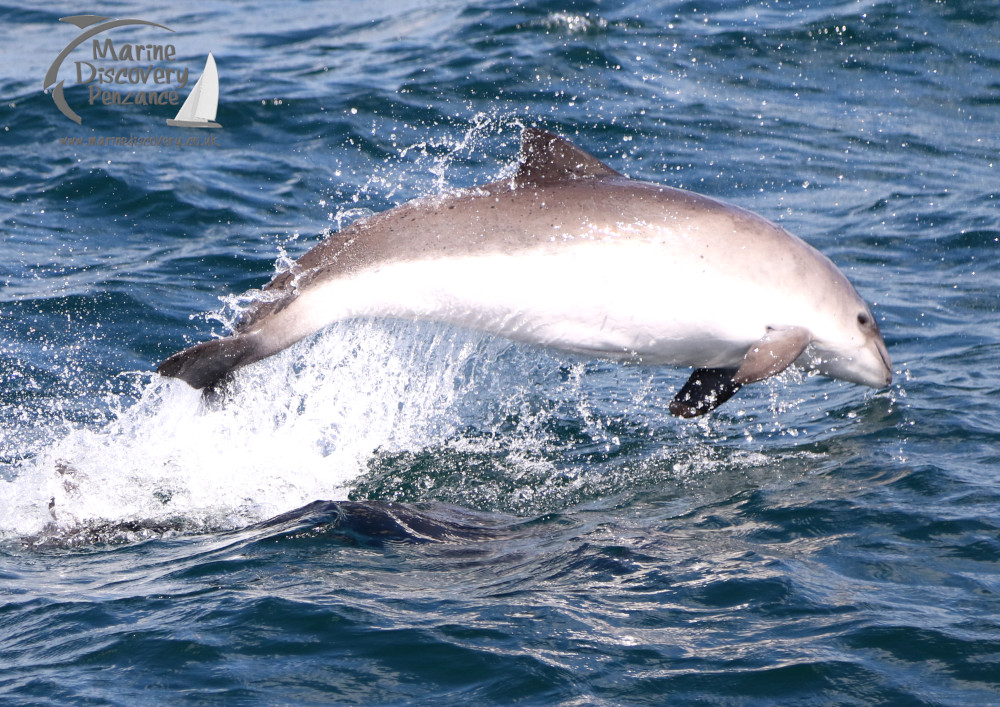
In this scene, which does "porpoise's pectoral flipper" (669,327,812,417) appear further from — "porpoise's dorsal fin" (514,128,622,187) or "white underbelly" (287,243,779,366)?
"porpoise's dorsal fin" (514,128,622,187)

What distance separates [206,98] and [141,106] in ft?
3.65

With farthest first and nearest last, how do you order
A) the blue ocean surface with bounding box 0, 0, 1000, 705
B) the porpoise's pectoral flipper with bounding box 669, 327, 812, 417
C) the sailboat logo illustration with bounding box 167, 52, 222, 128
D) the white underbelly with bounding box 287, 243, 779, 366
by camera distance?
the sailboat logo illustration with bounding box 167, 52, 222, 128 < the porpoise's pectoral flipper with bounding box 669, 327, 812, 417 < the white underbelly with bounding box 287, 243, 779, 366 < the blue ocean surface with bounding box 0, 0, 1000, 705

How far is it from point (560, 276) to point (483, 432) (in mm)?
2432

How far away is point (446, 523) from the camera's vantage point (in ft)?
26.4

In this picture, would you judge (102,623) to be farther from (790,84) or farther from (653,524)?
(790,84)

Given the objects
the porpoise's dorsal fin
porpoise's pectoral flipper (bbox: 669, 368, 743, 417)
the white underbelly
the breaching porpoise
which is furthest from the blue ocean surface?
the porpoise's dorsal fin

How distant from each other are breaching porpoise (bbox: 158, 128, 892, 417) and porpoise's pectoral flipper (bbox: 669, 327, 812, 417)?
0.02 m

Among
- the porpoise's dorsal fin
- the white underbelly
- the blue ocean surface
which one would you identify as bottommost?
the blue ocean surface

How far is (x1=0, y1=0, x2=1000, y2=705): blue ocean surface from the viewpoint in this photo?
249 inches

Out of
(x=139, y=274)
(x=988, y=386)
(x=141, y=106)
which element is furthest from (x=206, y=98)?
(x=988, y=386)

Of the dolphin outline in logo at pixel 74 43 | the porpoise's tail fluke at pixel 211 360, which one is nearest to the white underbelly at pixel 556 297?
the porpoise's tail fluke at pixel 211 360

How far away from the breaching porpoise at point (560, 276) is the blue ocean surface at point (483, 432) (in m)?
0.34

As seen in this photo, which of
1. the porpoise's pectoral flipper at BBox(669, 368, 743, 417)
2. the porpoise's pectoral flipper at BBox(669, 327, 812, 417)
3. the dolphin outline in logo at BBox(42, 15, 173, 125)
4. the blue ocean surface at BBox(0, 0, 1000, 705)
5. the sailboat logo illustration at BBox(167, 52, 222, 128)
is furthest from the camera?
the sailboat logo illustration at BBox(167, 52, 222, 128)

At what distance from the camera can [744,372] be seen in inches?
334
